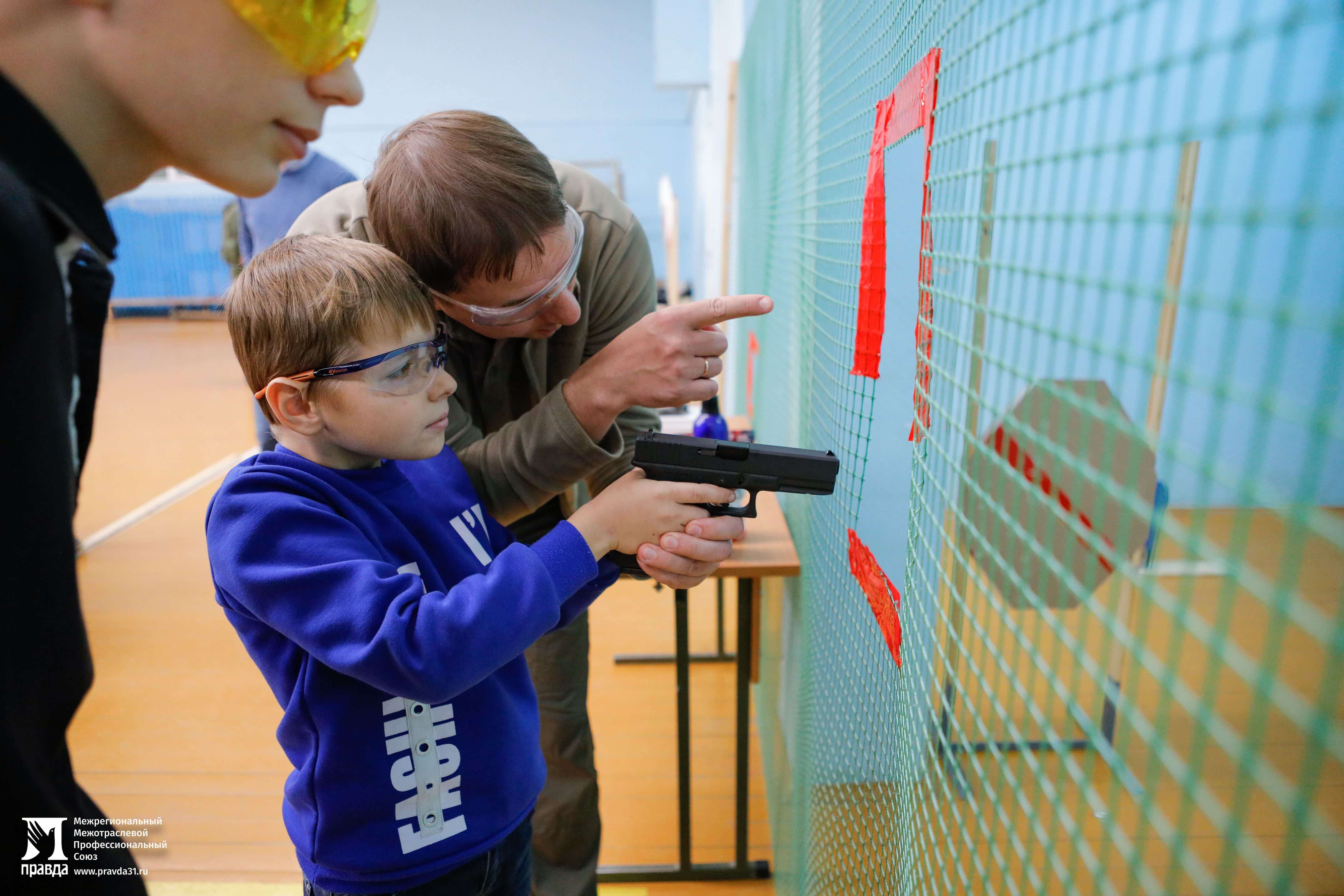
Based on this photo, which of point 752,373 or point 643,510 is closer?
point 643,510

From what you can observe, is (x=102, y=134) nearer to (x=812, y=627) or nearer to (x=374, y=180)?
(x=374, y=180)

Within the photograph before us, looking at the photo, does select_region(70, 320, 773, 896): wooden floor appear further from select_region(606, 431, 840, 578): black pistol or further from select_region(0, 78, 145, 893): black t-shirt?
select_region(0, 78, 145, 893): black t-shirt

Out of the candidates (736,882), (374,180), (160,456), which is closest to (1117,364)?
(374,180)

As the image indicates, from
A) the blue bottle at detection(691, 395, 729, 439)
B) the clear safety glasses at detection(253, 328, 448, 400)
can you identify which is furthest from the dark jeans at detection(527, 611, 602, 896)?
the clear safety glasses at detection(253, 328, 448, 400)

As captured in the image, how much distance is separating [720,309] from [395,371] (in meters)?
0.34

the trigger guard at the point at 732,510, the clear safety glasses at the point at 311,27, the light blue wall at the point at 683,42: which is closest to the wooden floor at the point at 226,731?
the trigger guard at the point at 732,510

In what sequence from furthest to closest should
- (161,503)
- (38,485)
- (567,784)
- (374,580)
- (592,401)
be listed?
(161,503) → (567,784) → (592,401) → (374,580) → (38,485)

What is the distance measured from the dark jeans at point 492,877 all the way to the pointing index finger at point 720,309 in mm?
575

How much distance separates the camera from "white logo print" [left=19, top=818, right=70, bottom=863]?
0.36m

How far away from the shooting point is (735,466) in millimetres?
783

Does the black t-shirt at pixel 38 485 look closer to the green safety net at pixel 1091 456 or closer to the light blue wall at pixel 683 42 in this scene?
the green safety net at pixel 1091 456

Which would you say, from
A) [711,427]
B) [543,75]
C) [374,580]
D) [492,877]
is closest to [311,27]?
[374,580]

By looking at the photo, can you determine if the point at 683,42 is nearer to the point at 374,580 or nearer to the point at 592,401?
the point at 592,401

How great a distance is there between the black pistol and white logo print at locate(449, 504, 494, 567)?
0.17 meters
